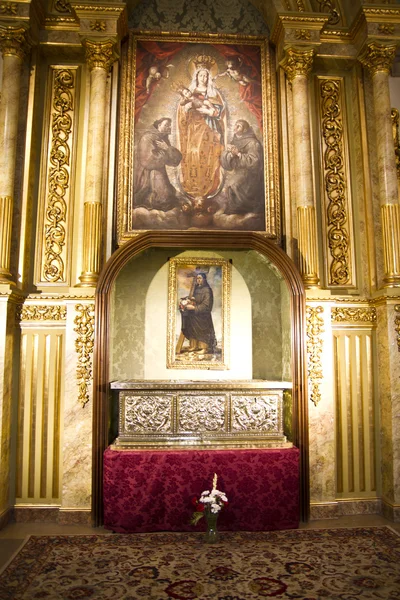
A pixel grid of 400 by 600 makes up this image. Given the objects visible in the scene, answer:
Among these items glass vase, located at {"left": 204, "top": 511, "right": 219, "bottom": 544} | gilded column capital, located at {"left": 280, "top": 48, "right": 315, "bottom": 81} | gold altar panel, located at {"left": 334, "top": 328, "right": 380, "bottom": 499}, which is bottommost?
glass vase, located at {"left": 204, "top": 511, "right": 219, "bottom": 544}

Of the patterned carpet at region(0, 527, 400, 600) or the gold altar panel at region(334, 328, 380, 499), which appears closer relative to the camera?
the patterned carpet at region(0, 527, 400, 600)

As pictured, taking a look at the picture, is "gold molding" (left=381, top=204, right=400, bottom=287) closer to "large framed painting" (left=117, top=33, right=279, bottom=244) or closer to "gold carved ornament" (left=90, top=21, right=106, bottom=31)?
"large framed painting" (left=117, top=33, right=279, bottom=244)

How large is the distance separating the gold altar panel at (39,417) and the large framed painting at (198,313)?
144cm

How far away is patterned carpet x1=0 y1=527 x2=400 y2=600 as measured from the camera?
3551mm

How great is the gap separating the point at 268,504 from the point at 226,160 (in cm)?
419

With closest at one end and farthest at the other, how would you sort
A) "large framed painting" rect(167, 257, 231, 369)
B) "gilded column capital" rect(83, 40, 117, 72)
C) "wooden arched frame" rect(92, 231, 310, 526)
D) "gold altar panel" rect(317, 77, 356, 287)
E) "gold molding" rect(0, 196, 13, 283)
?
"wooden arched frame" rect(92, 231, 310, 526) < "gold molding" rect(0, 196, 13, 283) < "gilded column capital" rect(83, 40, 117, 72) < "gold altar panel" rect(317, 77, 356, 287) < "large framed painting" rect(167, 257, 231, 369)

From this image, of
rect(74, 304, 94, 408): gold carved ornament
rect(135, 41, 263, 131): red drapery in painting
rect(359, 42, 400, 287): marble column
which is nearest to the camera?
rect(74, 304, 94, 408): gold carved ornament

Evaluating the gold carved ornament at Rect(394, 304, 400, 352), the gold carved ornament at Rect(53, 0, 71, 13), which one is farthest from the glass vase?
the gold carved ornament at Rect(53, 0, 71, 13)

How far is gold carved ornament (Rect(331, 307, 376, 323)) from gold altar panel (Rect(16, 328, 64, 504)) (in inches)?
129

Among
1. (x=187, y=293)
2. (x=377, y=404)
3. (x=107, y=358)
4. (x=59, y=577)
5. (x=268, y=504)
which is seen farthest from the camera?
(x=187, y=293)

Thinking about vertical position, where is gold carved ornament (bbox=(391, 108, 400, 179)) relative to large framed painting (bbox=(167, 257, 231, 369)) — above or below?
above

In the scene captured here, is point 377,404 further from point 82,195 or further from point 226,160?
point 82,195

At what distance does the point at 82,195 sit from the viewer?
5.96 metres

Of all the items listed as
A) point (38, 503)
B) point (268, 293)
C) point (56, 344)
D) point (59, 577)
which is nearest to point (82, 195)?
point (56, 344)
